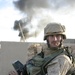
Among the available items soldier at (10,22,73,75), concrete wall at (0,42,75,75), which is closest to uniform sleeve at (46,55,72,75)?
soldier at (10,22,73,75)

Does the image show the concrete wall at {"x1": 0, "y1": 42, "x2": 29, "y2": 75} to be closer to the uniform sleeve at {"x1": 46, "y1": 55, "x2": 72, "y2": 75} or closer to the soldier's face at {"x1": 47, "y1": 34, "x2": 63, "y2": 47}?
the soldier's face at {"x1": 47, "y1": 34, "x2": 63, "y2": 47}

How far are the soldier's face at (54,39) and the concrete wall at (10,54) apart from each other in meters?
14.4

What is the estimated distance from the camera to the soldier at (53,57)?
2.52 m

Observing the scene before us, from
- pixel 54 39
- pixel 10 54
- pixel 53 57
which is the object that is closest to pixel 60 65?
pixel 53 57

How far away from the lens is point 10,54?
17.9m

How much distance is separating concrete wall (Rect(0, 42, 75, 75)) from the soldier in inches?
566

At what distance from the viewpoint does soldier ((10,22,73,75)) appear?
2516 mm

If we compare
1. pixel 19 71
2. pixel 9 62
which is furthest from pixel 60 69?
pixel 9 62

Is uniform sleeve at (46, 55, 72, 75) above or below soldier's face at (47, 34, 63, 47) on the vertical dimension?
below

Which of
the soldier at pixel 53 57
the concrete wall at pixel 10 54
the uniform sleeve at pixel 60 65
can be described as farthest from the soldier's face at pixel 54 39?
the concrete wall at pixel 10 54

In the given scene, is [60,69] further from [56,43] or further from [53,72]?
[56,43]

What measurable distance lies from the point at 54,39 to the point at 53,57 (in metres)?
0.17

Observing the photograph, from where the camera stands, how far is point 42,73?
2678mm

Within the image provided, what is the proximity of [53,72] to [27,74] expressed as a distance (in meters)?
0.49
